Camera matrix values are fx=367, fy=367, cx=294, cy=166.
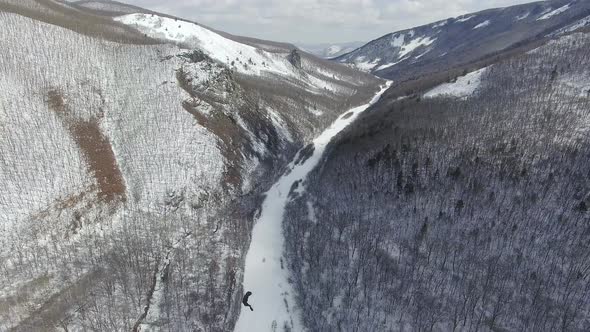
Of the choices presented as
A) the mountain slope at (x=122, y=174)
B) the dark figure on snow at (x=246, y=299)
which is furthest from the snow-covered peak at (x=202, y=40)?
the dark figure on snow at (x=246, y=299)

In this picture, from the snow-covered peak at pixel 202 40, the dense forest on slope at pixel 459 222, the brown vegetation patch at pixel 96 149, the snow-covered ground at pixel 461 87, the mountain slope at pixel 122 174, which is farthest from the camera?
the snow-covered peak at pixel 202 40

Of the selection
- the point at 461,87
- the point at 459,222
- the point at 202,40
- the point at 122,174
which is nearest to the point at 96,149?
the point at 122,174

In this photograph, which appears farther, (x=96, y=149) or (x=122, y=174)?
(x=96, y=149)

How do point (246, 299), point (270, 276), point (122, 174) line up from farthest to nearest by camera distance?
point (122, 174)
point (270, 276)
point (246, 299)

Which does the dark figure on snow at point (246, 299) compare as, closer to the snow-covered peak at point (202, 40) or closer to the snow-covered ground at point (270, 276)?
the snow-covered ground at point (270, 276)

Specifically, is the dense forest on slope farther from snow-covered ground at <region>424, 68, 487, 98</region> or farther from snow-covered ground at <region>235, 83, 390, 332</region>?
snow-covered ground at <region>424, 68, 487, 98</region>

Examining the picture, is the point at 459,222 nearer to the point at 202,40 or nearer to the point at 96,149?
the point at 96,149

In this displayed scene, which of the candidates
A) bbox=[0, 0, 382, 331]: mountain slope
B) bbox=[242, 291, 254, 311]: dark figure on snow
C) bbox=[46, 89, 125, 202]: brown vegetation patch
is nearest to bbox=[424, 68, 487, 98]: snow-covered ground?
bbox=[0, 0, 382, 331]: mountain slope
